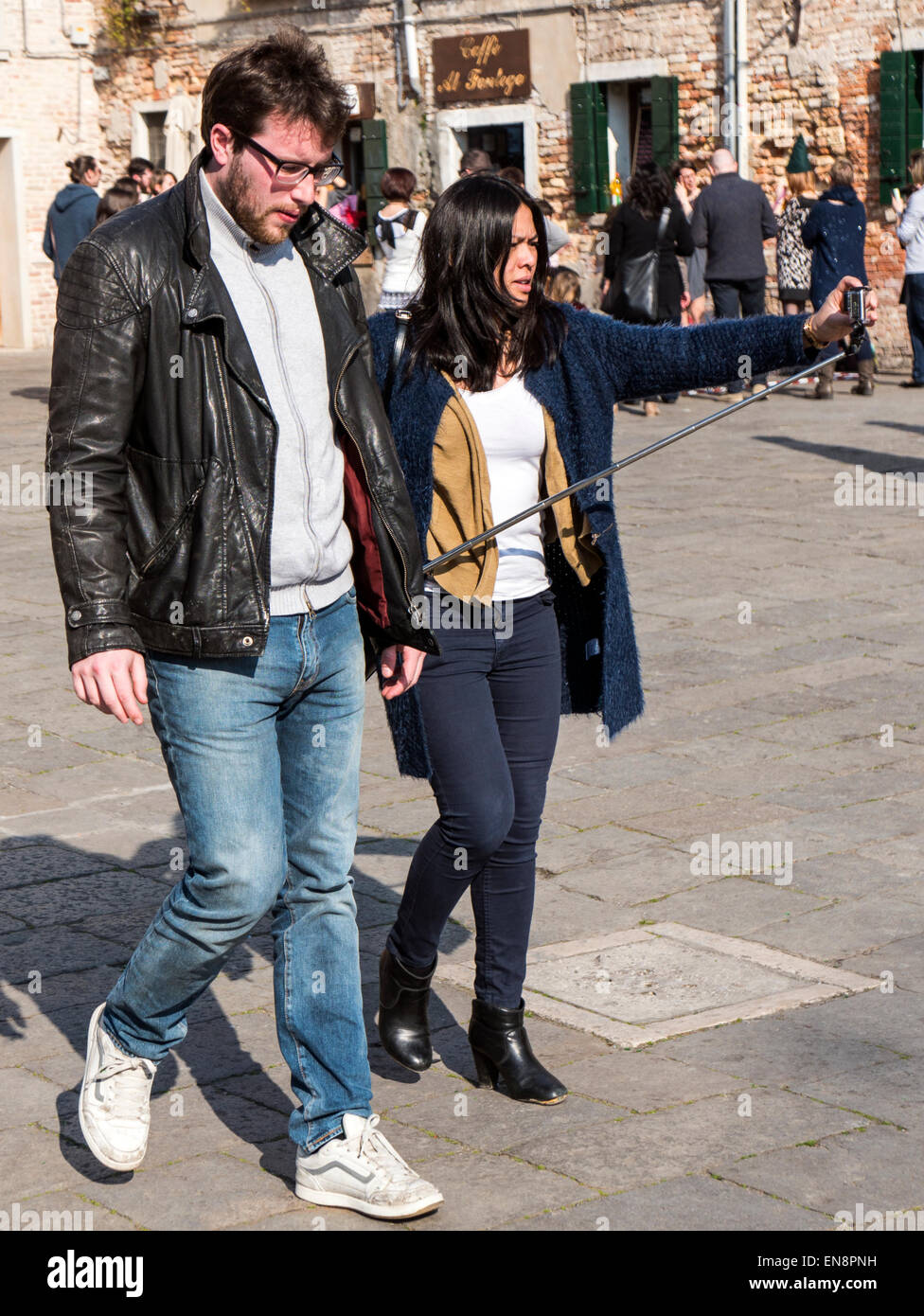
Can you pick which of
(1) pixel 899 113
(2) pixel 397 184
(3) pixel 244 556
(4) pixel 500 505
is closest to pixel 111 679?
(3) pixel 244 556

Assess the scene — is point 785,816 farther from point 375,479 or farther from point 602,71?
point 602,71

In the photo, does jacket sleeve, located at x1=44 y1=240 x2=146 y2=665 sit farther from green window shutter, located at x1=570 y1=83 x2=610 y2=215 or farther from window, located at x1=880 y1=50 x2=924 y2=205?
green window shutter, located at x1=570 y1=83 x2=610 y2=215

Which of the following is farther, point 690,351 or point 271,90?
point 690,351

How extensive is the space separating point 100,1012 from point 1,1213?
386 millimetres

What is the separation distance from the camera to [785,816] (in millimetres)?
5953

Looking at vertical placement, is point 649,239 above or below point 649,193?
below

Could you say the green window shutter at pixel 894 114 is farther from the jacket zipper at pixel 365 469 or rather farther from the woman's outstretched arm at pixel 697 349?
the jacket zipper at pixel 365 469

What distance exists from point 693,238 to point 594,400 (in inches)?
512

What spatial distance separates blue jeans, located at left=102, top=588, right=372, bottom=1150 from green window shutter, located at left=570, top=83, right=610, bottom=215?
18.7m

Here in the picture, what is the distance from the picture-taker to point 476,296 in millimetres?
3932

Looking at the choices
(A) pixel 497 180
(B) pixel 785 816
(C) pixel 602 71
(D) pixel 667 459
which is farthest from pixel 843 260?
(A) pixel 497 180

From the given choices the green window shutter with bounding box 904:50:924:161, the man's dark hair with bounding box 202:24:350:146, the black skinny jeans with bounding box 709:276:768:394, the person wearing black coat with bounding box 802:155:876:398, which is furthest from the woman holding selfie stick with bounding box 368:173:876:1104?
the green window shutter with bounding box 904:50:924:161

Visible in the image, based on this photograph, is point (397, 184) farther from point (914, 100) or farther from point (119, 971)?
point (119, 971)

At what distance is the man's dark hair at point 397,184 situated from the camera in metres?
14.8
